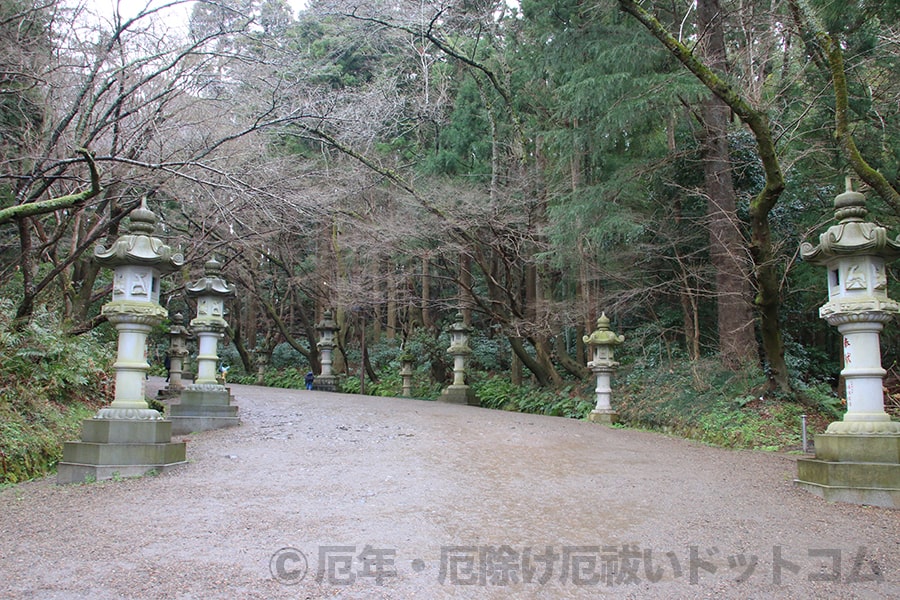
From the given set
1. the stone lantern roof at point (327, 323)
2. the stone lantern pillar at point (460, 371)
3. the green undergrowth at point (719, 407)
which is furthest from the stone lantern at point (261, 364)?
the green undergrowth at point (719, 407)

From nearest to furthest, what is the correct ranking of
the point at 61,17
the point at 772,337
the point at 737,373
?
1. the point at 61,17
2. the point at 772,337
3. the point at 737,373

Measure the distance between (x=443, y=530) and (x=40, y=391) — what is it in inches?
239

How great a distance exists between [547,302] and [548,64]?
499 centimetres

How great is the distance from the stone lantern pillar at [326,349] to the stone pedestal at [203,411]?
863cm

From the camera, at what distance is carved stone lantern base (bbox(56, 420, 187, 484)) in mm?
5500

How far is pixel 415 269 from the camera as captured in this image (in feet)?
53.4

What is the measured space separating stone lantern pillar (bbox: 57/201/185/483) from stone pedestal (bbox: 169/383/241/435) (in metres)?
2.73

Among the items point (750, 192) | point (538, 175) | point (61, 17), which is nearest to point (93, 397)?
point (61, 17)

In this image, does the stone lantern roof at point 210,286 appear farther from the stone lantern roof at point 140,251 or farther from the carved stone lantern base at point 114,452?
the carved stone lantern base at point 114,452

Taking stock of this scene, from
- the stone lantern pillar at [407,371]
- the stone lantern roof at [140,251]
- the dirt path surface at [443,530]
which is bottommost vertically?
the dirt path surface at [443,530]

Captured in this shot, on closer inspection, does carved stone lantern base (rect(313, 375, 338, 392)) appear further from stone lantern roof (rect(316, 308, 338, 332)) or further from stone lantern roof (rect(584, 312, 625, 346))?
stone lantern roof (rect(584, 312, 625, 346))

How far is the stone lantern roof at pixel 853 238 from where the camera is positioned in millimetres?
4992

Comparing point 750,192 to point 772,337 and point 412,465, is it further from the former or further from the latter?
point 412,465

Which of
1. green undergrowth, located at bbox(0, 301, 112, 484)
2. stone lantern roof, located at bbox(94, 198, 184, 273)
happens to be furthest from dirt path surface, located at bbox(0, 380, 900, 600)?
stone lantern roof, located at bbox(94, 198, 184, 273)
